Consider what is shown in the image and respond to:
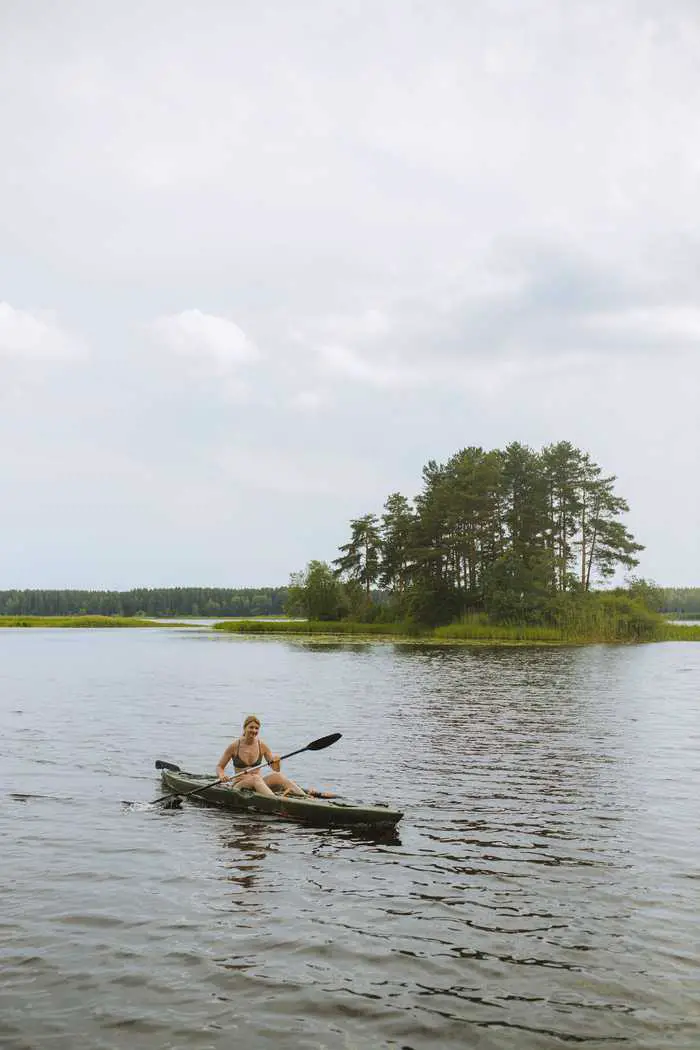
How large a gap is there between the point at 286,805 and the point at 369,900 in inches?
173

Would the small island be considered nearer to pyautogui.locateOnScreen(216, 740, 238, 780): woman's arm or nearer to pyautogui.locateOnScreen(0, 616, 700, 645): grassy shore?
pyautogui.locateOnScreen(0, 616, 700, 645): grassy shore

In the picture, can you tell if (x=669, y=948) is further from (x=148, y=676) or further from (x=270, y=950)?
(x=148, y=676)

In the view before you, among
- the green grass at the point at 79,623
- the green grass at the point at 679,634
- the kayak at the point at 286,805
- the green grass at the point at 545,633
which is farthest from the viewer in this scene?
the green grass at the point at 79,623

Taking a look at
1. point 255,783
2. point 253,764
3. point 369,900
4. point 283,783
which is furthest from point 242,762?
point 369,900

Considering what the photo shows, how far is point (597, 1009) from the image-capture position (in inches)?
295

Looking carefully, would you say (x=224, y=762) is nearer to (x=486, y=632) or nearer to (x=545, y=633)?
(x=545, y=633)

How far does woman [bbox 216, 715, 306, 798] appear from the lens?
1536cm

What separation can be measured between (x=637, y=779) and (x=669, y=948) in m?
9.36

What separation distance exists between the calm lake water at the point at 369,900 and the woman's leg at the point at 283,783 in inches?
29.6

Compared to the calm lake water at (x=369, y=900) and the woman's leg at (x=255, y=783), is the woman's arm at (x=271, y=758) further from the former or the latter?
the calm lake water at (x=369, y=900)

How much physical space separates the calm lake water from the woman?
67 cm

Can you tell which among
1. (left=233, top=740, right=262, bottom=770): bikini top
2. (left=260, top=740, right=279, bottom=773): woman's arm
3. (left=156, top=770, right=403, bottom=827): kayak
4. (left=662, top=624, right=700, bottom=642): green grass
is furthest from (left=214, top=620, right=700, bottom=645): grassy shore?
(left=156, top=770, right=403, bottom=827): kayak

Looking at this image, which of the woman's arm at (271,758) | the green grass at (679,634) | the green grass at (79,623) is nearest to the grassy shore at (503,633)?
the green grass at (679,634)

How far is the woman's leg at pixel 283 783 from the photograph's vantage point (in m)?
15.2
